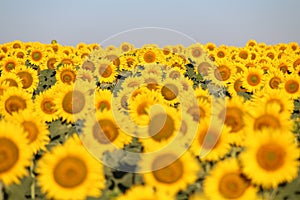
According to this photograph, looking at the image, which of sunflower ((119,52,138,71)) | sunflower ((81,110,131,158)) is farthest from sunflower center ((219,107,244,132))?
sunflower ((119,52,138,71))

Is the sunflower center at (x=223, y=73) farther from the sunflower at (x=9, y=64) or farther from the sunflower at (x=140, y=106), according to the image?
the sunflower at (x=9, y=64)

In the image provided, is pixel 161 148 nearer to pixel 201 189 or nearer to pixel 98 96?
pixel 201 189

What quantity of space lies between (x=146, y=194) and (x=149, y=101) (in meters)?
2.85

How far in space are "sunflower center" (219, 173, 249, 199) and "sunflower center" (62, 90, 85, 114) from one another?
3.75 metres

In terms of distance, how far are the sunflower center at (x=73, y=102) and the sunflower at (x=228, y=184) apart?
361 cm

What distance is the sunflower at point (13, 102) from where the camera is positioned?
8.00 m

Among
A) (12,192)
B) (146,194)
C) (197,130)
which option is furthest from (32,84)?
(146,194)

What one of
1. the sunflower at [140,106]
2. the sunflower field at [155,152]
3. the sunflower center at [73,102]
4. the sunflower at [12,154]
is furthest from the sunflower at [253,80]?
the sunflower at [12,154]

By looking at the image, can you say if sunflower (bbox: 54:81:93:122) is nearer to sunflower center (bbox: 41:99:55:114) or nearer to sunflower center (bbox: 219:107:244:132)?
sunflower center (bbox: 41:99:55:114)

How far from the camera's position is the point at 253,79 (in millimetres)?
12312

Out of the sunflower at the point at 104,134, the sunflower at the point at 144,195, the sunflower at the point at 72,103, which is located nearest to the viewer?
the sunflower at the point at 144,195

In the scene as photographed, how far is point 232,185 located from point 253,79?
26.1 ft

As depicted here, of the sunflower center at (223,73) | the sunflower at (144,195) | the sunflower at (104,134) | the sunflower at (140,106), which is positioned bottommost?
the sunflower at (144,195)

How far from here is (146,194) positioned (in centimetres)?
436
